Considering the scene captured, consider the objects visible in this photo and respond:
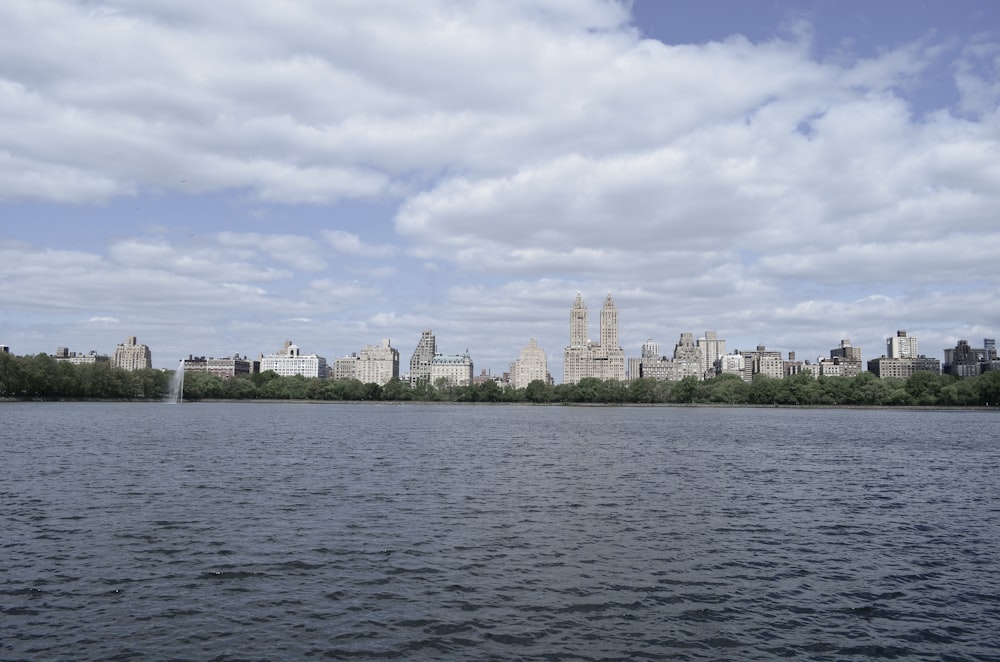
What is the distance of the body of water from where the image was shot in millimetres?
20969

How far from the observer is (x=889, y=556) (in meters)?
31.6

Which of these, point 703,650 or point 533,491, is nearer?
point 703,650

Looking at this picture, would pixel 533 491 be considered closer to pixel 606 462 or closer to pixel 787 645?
pixel 606 462

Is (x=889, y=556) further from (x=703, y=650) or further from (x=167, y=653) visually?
(x=167, y=653)

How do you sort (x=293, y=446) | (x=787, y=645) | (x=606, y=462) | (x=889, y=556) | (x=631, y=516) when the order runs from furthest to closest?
(x=293, y=446) → (x=606, y=462) → (x=631, y=516) → (x=889, y=556) → (x=787, y=645)

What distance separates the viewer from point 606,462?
66.6m

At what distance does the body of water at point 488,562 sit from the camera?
21.0 meters

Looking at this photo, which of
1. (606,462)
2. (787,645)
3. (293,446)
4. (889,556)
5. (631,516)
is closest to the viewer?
(787,645)

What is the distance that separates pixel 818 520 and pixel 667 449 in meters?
43.7

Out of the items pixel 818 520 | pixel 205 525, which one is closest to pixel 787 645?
pixel 818 520

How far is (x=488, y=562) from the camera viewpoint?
29094 mm

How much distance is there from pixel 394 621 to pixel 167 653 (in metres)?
6.23

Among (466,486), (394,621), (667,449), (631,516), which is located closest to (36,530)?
(394,621)

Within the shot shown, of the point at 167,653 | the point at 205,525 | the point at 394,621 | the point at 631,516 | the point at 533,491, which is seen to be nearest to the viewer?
the point at 167,653
